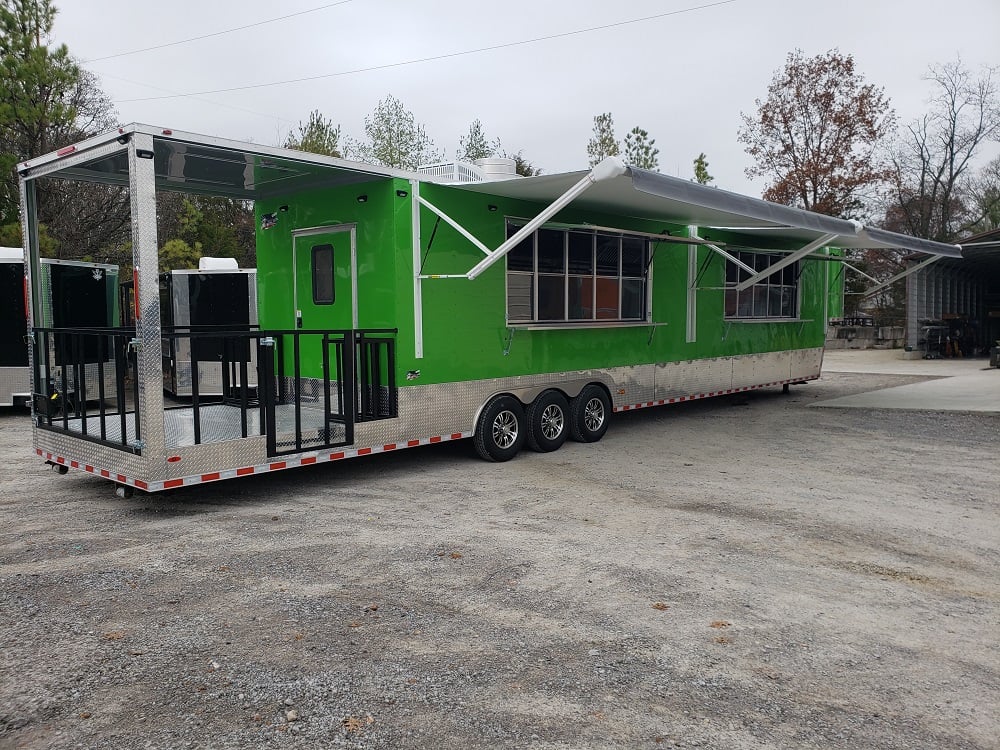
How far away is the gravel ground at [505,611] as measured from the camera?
3145 millimetres

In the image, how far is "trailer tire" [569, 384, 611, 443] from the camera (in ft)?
29.6

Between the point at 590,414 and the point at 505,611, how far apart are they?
17.0 ft

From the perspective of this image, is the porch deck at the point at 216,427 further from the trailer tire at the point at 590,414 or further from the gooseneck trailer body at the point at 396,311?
the trailer tire at the point at 590,414

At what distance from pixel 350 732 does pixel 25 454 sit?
730 cm

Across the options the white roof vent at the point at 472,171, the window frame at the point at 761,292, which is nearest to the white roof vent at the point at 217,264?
the white roof vent at the point at 472,171

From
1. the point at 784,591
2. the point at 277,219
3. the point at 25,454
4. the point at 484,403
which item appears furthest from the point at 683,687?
the point at 25,454

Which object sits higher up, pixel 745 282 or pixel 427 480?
pixel 745 282

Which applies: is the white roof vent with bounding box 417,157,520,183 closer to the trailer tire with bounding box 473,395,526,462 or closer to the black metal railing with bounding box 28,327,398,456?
the black metal railing with bounding box 28,327,398,456

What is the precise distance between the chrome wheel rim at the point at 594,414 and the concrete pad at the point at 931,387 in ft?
16.3

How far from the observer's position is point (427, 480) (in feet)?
24.2

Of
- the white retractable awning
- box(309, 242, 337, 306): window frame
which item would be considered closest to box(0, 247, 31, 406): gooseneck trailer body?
box(309, 242, 337, 306): window frame

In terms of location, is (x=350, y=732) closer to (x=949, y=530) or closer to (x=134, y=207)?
(x=134, y=207)

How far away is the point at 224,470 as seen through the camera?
6.10 metres

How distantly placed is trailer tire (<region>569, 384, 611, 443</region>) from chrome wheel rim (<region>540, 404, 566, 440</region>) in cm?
21
